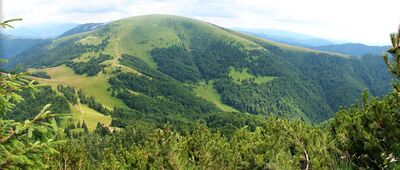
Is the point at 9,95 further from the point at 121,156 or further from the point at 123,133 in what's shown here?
the point at 123,133

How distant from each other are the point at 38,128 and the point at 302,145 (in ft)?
35.3

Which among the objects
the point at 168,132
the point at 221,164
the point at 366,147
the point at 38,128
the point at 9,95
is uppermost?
the point at 9,95

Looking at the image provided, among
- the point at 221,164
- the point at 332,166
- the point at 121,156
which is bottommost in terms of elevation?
the point at 121,156

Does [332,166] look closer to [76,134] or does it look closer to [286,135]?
[286,135]

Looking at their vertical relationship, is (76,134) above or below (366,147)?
below

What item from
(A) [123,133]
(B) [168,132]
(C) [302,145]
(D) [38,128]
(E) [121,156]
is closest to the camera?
(D) [38,128]

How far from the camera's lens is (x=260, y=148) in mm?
18078

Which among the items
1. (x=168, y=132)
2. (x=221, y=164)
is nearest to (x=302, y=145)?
(x=168, y=132)

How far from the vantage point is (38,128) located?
894 centimetres

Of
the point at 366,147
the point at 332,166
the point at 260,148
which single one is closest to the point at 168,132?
the point at 260,148

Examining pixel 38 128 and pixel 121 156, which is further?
pixel 121 156

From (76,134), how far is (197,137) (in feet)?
520

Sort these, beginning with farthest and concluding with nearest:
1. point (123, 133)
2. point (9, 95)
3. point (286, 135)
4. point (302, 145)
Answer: point (123, 133)
point (286, 135)
point (302, 145)
point (9, 95)

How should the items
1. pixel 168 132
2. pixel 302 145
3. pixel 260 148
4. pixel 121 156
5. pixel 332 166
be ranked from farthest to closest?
pixel 121 156 → pixel 168 132 → pixel 260 148 → pixel 302 145 → pixel 332 166
